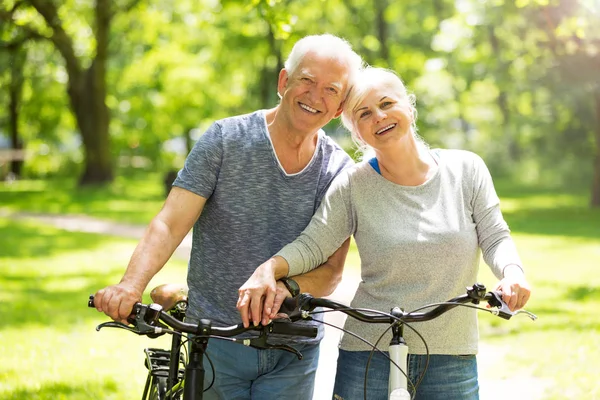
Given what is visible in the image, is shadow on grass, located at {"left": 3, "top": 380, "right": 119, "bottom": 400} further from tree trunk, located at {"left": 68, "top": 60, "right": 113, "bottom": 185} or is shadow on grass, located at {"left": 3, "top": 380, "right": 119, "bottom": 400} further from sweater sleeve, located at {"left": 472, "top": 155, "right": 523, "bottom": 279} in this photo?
tree trunk, located at {"left": 68, "top": 60, "right": 113, "bottom": 185}

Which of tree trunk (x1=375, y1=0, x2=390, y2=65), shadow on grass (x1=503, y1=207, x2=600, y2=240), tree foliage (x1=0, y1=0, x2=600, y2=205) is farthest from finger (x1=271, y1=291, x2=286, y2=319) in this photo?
tree trunk (x1=375, y1=0, x2=390, y2=65)

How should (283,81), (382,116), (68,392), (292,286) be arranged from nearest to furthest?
1. (292,286)
2. (382,116)
3. (283,81)
4. (68,392)

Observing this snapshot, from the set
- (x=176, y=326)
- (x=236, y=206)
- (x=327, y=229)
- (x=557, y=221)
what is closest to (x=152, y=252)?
(x=236, y=206)

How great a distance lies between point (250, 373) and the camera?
11.0 feet

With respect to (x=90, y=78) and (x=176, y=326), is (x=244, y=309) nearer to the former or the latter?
(x=176, y=326)

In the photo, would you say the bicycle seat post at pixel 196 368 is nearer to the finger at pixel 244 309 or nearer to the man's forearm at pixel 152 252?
the finger at pixel 244 309

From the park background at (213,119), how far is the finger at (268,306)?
6.80 ft

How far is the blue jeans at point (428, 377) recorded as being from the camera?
10.6 ft

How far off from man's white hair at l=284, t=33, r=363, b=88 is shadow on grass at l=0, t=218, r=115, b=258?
12473 millimetres

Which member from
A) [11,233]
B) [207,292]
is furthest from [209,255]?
[11,233]

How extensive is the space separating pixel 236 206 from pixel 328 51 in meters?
0.67

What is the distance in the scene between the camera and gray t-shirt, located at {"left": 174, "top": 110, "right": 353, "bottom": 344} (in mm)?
3379

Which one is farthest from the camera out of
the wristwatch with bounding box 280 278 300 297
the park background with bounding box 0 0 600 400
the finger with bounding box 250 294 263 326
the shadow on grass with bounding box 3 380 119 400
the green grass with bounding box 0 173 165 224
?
the green grass with bounding box 0 173 165 224

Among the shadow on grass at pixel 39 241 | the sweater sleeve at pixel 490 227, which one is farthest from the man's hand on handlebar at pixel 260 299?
the shadow on grass at pixel 39 241
